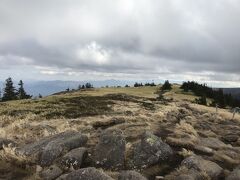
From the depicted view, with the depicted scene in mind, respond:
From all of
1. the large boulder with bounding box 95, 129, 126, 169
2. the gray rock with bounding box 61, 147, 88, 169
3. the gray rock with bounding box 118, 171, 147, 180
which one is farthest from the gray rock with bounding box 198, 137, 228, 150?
the gray rock with bounding box 118, 171, 147, 180

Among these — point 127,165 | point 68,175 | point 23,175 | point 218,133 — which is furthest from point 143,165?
point 218,133

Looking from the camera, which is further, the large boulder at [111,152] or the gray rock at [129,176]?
the large boulder at [111,152]

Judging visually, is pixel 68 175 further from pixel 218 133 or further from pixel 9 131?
pixel 218 133

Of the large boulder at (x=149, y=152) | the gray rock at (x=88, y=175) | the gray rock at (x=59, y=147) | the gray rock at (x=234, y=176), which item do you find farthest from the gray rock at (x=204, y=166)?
the gray rock at (x=59, y=147)

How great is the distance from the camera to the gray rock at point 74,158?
15289 mm

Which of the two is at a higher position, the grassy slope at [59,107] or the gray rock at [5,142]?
the gray rock at [5,142]

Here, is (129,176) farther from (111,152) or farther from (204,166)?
(204,166)

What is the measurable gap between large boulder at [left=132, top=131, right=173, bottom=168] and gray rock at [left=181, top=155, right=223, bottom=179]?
3.90 ft

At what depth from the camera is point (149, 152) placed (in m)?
16.6

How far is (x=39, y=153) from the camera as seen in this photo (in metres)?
16.4

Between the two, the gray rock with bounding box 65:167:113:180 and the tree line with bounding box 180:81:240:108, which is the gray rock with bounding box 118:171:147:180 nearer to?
the gray rock with bounding box 65:167:113:180

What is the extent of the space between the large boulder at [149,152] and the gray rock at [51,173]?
3.34 meters

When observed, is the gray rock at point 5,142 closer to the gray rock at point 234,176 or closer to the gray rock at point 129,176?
the gray rock at point 129,176

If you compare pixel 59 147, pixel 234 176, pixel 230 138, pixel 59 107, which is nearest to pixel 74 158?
pixel 59 147
